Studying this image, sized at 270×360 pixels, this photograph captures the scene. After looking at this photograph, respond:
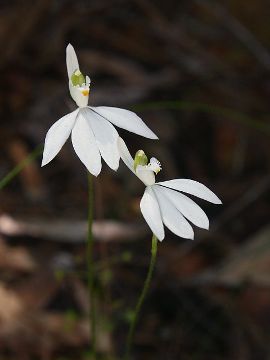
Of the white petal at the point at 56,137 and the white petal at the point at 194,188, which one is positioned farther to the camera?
the white petal at the point at 194,188

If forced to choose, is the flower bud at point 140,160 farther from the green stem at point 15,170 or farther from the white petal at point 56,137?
the green stem at point 15,170

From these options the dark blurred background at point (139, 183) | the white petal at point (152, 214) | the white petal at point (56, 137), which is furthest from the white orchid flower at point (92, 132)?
the dark blurred background at point (139, 183)

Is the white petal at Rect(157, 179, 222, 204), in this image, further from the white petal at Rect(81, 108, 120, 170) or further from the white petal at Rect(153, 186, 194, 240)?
the white petal at Rect(81, 108, 120, 170)

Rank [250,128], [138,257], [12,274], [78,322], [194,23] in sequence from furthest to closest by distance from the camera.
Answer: [194,23]
[250,128]
[138,257]
[12,274]
[78,322]

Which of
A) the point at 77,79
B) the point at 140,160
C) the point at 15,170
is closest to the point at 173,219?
the point at 140,160

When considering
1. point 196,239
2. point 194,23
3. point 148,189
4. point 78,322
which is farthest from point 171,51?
point 148,189

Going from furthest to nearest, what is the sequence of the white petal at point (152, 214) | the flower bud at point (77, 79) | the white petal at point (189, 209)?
1. the flower bud at point (77, 79)
2. the white petal at point (189, 209)
3. the white petal at point (152, 214)

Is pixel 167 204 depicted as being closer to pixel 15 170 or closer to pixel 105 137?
pixel 105 137

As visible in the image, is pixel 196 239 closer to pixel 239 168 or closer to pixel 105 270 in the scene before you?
pixel 105 270
